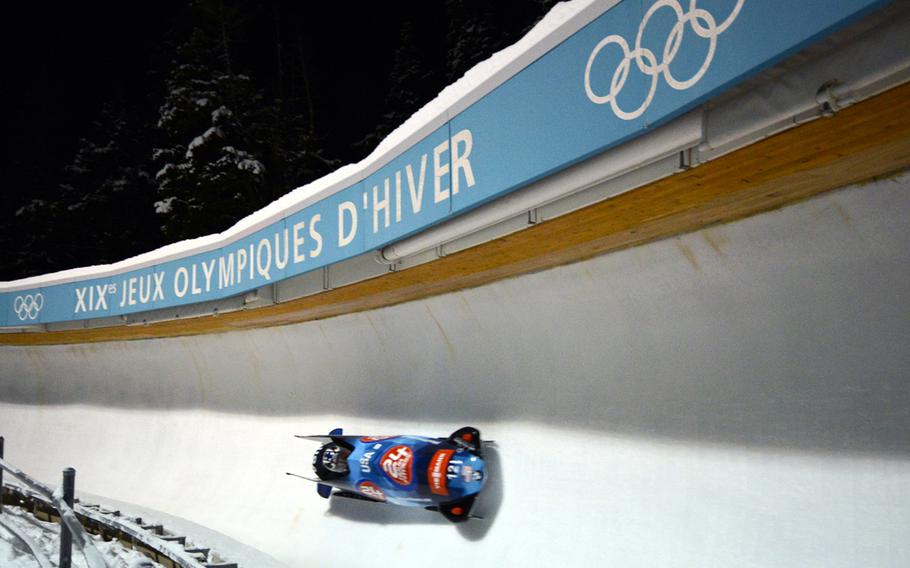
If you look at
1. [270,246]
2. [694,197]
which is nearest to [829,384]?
[694,197]

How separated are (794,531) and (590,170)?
1.49 m

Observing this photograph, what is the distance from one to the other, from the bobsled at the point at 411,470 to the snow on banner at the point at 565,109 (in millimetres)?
1211

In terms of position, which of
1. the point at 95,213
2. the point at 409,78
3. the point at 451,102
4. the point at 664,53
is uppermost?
the point at 409,78

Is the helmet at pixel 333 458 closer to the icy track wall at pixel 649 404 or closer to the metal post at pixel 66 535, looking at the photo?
the icy track wall at pixel 649 404

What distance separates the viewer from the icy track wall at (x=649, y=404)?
2510mm

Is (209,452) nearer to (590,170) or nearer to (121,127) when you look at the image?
(590,170)

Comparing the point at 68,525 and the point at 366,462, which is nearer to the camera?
the point at 68,525

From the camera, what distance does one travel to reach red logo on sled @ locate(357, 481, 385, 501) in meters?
4.49

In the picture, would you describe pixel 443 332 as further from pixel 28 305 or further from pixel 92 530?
pixel 28 305

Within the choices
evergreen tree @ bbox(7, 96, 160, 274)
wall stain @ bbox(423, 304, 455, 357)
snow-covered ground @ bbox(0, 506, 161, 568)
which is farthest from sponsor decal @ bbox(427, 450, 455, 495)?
evergreen tree @ bbox(7, 96, 160, 274)

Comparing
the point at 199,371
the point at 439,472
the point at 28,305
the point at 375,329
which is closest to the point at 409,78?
the point at 28,305

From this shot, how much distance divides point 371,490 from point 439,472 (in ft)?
2.55

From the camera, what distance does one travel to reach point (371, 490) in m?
4.56

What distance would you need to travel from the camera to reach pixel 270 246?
Answer: 201 inches
